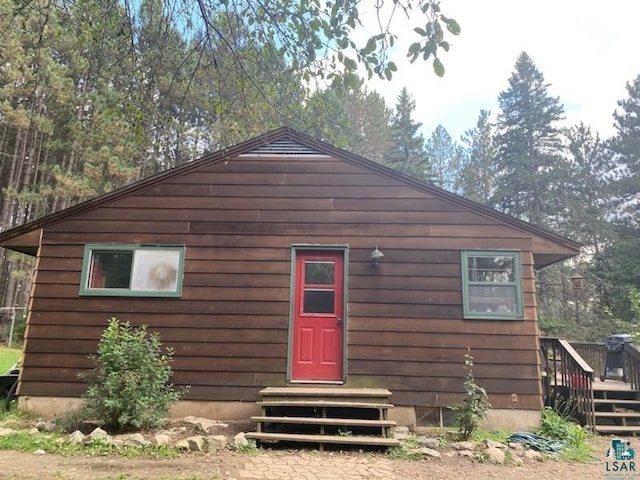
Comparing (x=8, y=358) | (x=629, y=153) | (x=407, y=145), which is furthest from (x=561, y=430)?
(x=629, y=153)

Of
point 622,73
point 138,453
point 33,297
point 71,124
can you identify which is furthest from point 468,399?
point 622,73

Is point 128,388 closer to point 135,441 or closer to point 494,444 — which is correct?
point 135,441

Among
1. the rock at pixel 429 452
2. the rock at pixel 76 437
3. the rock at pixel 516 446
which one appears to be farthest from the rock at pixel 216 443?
the rock at pixel 516 446

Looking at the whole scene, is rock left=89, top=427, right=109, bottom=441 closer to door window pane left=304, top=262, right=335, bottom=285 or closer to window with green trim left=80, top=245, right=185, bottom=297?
window with green trim left=80, top=245, right=185, bottom=297

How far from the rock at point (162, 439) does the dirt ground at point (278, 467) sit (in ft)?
1.23

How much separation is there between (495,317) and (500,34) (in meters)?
3.92

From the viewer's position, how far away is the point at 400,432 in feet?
18.6

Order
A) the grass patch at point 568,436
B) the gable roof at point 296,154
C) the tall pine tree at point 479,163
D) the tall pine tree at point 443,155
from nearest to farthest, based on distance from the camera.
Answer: the grass patch at point 568,436 → the gable roof at point 296,154 → the tall pine tree at point 479,163 → the tall pine tree at point 443,155

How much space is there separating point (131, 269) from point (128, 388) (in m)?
1.97

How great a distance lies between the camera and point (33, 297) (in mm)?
6422

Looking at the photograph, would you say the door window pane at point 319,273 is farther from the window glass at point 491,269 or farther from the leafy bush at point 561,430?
the leafy bush at point 561,430

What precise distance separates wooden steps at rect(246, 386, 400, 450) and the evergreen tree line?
342cm

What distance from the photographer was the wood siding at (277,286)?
6152 millimetres

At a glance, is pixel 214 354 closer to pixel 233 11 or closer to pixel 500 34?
pixel 233 11
